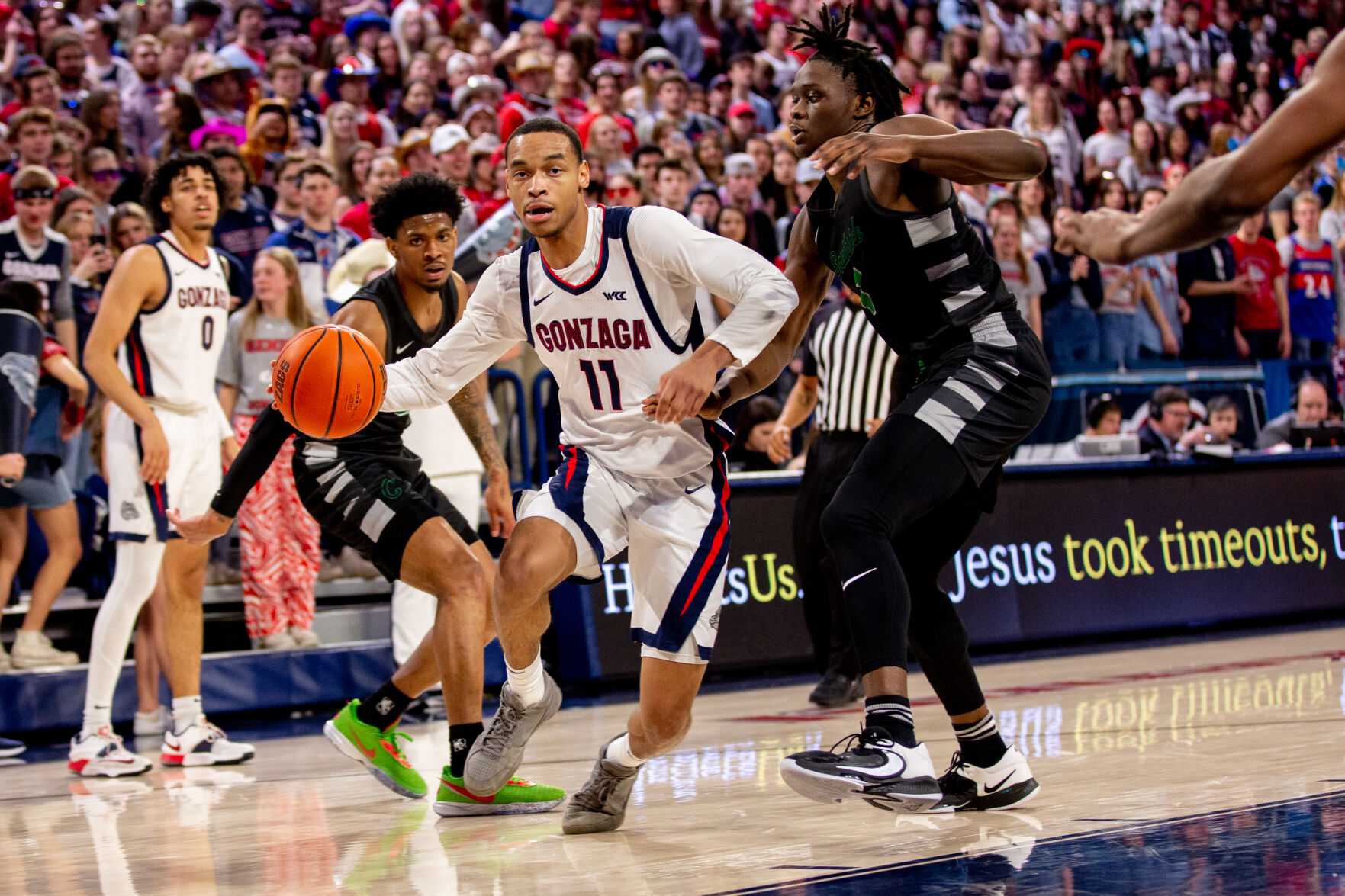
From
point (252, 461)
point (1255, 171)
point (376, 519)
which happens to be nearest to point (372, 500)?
point (376, 519)

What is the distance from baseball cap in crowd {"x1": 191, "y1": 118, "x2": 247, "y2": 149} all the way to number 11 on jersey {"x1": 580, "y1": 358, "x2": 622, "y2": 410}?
628 centimetres

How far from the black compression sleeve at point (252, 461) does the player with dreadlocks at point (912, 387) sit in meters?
1.61

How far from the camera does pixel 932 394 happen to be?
4.16m

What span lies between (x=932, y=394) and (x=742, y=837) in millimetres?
1329

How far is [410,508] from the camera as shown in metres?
5.12

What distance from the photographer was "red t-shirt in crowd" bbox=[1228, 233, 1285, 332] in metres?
13.4

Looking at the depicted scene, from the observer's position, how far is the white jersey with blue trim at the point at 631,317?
4.23m

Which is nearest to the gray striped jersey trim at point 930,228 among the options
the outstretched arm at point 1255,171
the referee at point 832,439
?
the outstretched arm at point 1255,171

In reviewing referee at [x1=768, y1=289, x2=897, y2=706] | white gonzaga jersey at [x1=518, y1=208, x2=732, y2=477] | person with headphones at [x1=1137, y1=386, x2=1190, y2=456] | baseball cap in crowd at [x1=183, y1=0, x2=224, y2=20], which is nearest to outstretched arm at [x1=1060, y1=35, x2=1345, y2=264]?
white gonzaga jersey at [x1=518, y1=208, x2=732, y2=477]

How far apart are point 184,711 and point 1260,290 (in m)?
10.6

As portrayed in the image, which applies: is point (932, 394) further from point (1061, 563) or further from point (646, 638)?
point (1061, 563)

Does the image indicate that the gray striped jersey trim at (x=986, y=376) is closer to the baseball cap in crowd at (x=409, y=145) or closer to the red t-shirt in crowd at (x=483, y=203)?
the red t-shirt in crowd at (x=483, y=203)

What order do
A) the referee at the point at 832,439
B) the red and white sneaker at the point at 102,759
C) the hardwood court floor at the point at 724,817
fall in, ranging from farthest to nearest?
the referee at the point at 832,439 → the red and white sneaker at the point at 102,759 → the hardwood court floor at the point at 724,817

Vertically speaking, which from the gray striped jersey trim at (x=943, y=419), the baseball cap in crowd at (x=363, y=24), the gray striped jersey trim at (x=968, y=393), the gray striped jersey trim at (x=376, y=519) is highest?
the baseball cap in crowd at (x=363, y=24)
